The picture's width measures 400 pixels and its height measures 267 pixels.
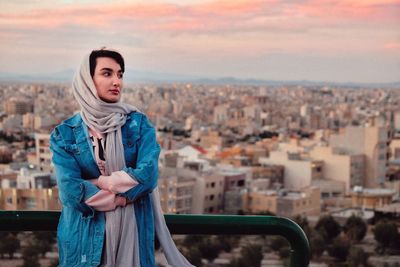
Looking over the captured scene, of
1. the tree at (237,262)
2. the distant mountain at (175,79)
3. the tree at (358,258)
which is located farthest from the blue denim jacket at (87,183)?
the distant mountain at (175,79)

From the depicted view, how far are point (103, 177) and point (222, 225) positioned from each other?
0.21 meters

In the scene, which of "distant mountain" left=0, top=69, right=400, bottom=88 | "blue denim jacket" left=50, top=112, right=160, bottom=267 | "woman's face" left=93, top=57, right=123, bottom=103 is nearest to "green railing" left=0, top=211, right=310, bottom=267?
"blue denim jacket" left=50, top=112, right=160, bottom=267

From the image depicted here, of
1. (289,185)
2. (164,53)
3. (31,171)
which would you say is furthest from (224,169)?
(164,53)

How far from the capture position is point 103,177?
1.11 m

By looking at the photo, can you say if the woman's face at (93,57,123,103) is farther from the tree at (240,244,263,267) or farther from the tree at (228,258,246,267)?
the tree at (240,244,263,267)

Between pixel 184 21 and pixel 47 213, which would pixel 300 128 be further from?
pixel 47 213

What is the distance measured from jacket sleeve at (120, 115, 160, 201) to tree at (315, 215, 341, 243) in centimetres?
1825

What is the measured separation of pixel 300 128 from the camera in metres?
37.7

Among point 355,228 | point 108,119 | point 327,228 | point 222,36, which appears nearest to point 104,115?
point 108,119

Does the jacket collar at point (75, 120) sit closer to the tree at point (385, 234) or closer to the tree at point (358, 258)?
the tree at point (358, 258)

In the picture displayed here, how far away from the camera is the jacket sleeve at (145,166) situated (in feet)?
3.62

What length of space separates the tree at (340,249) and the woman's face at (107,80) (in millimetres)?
17362

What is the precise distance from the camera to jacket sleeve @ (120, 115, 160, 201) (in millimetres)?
1103

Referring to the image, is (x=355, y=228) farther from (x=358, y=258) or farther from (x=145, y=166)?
(x=145, y=166)
